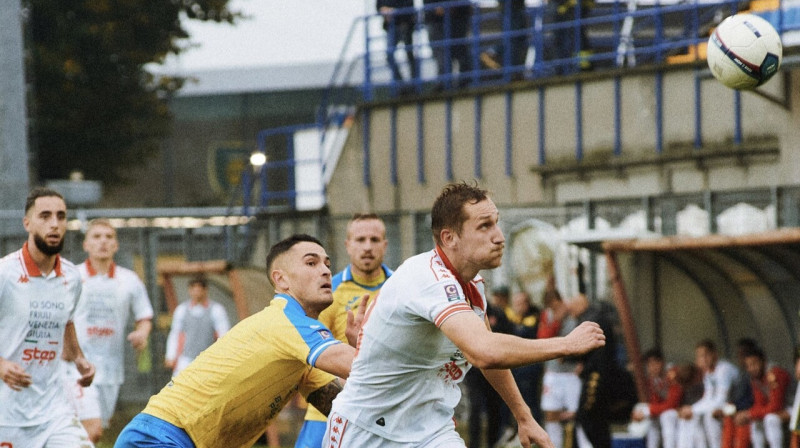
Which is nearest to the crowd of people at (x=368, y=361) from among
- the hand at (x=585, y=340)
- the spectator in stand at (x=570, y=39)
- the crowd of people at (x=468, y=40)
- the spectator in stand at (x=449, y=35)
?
the hand at (x=585, y=340)

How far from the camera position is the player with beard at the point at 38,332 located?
9078mm

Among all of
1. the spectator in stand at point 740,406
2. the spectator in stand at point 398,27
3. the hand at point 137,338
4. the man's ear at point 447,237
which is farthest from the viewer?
the spectator in stand at point 398,27

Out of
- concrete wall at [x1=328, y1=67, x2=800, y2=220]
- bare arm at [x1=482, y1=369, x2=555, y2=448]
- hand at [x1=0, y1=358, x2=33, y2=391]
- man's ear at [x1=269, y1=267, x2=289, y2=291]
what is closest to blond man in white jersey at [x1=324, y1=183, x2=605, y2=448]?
bare arm at [x1=482, y1=369, x2=555, y2=448]

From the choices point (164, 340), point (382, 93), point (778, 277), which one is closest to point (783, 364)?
point (778, 277)

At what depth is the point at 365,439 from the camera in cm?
641

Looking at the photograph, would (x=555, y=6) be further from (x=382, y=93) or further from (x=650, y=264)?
(x=382, y=93)

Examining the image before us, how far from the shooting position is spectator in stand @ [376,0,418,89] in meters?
18.4

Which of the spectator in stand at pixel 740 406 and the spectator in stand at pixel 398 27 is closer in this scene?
the spectator in stand at pixel 740 406

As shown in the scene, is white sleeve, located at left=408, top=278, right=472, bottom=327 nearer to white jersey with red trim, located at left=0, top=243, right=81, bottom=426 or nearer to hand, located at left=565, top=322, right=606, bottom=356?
hand, located at left=565, top=322, right=606, bottom=356

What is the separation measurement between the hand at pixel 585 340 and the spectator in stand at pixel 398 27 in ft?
42.3

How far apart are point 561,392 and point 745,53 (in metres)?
4.66

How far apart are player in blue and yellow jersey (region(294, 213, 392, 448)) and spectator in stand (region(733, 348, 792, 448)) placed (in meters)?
4.85

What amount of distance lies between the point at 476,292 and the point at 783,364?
26.5 ft

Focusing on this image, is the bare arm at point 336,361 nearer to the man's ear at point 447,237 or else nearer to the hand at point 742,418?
the man's ear at point 447,237
